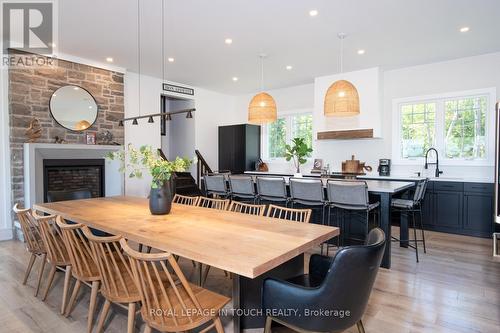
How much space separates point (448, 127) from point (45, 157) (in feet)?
22.3

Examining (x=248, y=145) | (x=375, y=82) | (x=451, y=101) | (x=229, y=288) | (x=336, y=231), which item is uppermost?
(x=375, y=82)

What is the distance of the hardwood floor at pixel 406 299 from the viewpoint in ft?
7.16

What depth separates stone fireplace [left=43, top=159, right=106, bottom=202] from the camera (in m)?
4.87

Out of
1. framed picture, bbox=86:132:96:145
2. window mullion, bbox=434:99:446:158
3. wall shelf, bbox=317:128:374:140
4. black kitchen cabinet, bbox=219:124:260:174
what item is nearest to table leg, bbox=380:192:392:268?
wall shelf, bbox=317:128:374:140

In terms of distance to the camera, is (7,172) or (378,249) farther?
(7,172)

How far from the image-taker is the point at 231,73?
6.04 meters

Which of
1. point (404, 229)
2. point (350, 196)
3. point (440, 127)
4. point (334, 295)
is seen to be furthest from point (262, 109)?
point (440, 127)

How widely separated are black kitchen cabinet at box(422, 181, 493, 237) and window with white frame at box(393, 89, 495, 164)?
2.09ft

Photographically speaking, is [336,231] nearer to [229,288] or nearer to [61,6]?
[229,288]

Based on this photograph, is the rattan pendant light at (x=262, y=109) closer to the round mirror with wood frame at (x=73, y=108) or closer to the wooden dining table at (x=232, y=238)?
the wooden dining table at (x=232, y=238)

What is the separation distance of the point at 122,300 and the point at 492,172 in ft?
18.5

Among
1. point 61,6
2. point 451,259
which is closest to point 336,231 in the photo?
point 451,259

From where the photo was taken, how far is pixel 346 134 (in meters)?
5.86

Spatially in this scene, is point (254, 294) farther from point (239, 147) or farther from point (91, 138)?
point (239, 147)
